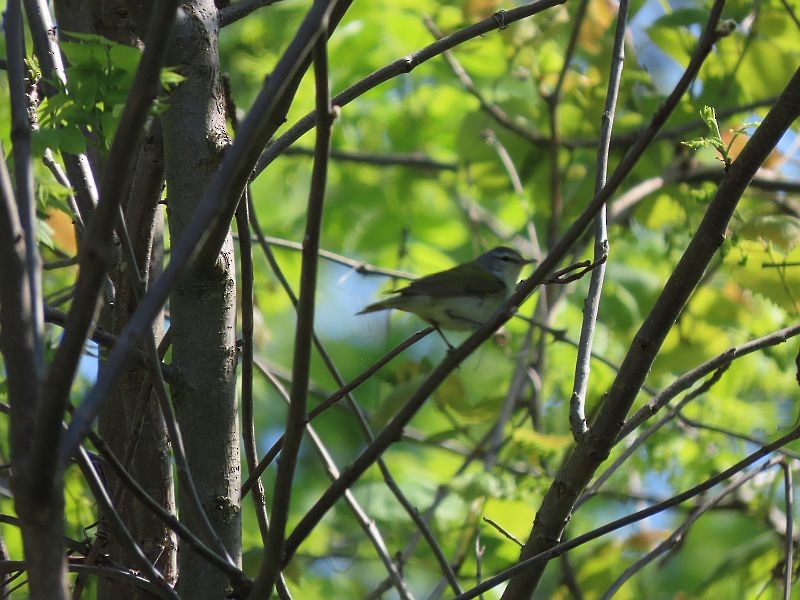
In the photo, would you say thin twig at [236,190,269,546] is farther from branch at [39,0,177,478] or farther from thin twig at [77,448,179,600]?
branch at [39,0,177,478]

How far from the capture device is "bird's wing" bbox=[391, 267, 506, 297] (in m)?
3.12

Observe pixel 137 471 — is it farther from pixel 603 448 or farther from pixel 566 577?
pixel 566 577

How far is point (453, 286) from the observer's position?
10.6 feet

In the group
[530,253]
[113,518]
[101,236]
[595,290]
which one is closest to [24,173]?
[101,236]

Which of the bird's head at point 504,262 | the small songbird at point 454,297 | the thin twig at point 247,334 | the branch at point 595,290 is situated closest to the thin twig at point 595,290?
the branch at point 595,290

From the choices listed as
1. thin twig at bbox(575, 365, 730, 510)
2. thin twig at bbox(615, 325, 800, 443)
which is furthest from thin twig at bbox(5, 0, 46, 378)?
thin twig at bbox(575, 365, 730, 510)

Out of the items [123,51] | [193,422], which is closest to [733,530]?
[193,422]

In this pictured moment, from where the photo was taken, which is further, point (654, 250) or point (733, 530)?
point (733, 530)

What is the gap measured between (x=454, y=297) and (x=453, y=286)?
9cm

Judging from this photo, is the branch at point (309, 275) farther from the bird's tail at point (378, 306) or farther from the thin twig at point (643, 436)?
the bird's tail at point (378, 306)

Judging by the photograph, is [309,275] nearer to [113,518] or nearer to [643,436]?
[113,518]

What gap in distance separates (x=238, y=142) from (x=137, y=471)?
1.28 m

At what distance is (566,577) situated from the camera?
4.28 m

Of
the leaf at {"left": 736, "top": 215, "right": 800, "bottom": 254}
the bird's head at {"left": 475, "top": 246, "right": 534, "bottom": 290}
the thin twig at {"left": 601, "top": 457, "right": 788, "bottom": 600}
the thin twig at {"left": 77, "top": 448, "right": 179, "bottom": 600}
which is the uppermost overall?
the bird's head at {"left": 475, "top": 246, "right": 534, "bottom": 290}
